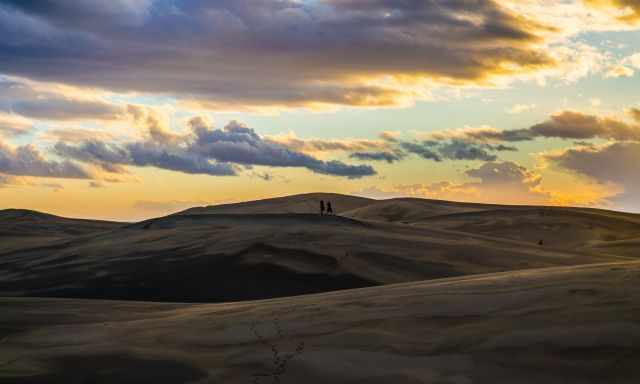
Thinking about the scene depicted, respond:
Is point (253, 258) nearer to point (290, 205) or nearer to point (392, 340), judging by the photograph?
point (392, 340)

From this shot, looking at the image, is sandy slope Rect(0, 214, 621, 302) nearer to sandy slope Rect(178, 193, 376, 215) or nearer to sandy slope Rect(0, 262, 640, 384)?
sandy slope Rect(0, 262, 640, 384)

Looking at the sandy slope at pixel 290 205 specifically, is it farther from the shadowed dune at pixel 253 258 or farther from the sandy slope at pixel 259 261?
the sandy slope at pixel 259 261

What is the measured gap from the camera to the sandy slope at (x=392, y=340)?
4523mm

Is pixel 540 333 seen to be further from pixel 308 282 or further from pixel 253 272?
pixel 253 272

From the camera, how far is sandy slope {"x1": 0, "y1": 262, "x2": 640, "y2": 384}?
4523 millimetres

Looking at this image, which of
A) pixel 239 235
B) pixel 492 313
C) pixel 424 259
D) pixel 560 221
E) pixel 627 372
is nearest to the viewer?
pixel 627 372

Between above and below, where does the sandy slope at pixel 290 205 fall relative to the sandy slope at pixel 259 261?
above

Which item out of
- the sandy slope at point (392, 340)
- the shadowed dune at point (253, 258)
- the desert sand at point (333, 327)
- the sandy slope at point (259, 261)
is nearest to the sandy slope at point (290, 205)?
the shadowed dune at point (253, 258)

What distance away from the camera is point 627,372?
4168mm

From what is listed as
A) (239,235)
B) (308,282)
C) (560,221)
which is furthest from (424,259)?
(560,221)

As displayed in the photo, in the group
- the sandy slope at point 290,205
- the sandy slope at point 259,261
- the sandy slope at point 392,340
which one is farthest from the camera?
the sandy slope at point 290,205

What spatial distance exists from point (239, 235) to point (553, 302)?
13.6 meters

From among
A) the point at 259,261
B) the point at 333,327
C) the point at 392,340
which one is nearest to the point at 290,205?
the point at 259,261

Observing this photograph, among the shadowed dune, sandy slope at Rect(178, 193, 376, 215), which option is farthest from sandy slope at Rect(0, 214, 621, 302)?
sandy slope at Rect(178, 193, 376, 215)
